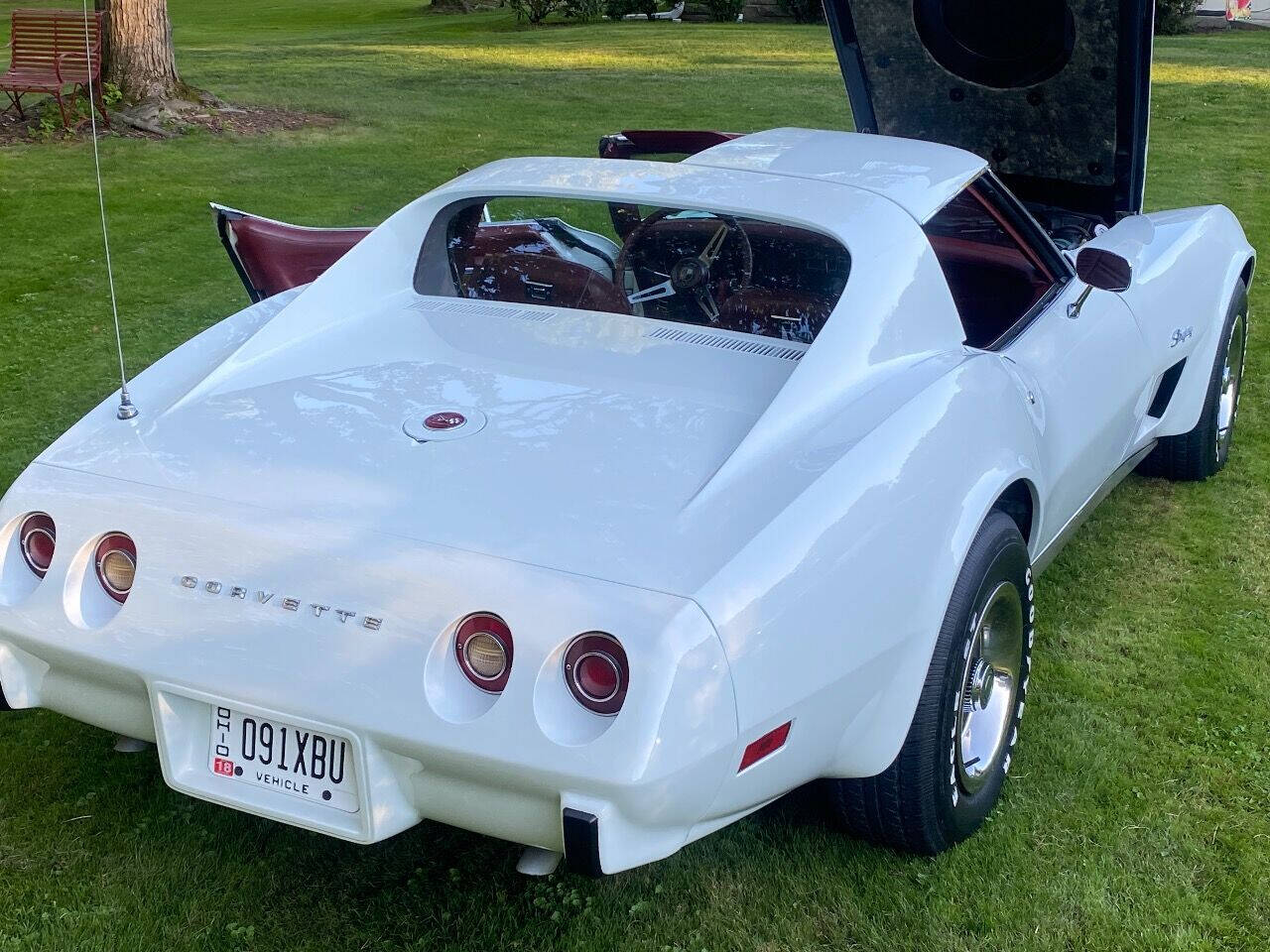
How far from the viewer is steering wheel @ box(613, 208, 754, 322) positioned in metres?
3.34

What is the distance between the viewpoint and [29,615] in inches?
101

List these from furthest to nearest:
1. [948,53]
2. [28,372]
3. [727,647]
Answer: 1. [28,372]
2. [948,53]
3. [727,647]

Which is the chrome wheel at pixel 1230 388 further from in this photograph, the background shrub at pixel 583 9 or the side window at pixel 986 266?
the background shrub at pixel 583 9

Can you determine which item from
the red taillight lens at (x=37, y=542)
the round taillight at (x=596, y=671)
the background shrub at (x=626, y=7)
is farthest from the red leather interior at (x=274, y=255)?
the background shrub at (x=626, y=7)

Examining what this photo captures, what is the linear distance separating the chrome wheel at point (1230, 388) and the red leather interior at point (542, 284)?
254 cm

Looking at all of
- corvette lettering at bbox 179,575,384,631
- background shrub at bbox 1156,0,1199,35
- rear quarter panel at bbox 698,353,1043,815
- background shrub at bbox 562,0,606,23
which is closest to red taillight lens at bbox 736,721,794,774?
rear quarter panel at bbox 698,353,1043,815

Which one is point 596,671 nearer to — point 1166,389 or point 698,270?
point 698,270

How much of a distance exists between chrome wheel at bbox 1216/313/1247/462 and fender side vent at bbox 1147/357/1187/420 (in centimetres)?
51

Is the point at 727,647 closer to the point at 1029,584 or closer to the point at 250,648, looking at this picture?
the point at 250,648

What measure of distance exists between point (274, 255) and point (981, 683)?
3294 millimetres

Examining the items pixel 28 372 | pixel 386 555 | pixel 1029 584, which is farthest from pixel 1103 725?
pixel 28 372

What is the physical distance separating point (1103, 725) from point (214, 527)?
2296 millimetres

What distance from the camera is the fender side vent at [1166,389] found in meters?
4.30

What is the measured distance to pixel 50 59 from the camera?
11.9 meters
